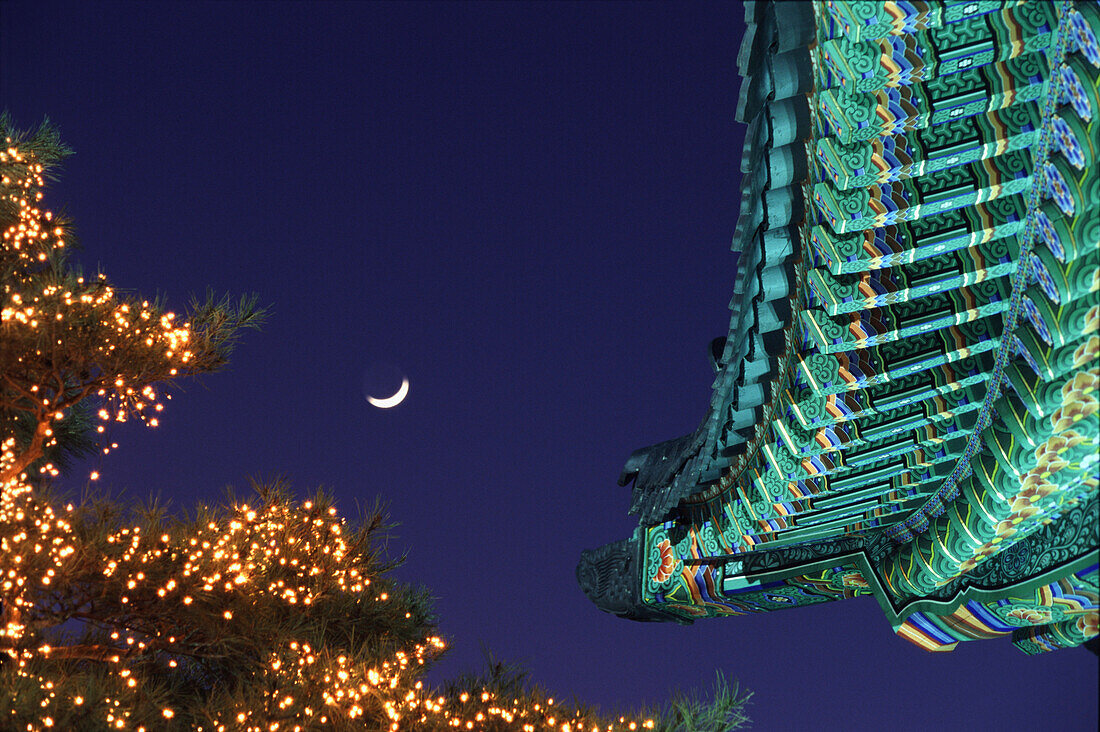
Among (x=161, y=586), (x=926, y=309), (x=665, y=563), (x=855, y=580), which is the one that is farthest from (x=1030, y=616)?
(x=161, y=586)

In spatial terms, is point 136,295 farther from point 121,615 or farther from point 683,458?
point 683,458

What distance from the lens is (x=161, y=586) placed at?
3.22 metres

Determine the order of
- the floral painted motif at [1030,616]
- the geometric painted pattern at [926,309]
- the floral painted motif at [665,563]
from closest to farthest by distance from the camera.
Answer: the geometric painted pattern at [926,309]
the floral painted motif at [1030,616]
the floral painted motif at [665,563]

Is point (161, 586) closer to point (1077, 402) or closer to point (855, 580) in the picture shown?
point (855, 580)

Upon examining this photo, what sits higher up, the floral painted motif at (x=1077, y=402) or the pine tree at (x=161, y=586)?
the pine tree at (x=161, y=586)

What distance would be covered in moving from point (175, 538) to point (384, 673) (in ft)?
2.64

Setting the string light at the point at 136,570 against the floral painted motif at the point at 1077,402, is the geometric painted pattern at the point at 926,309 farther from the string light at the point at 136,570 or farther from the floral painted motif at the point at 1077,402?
the string light at the point at 136,570

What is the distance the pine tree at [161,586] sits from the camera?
3.00m

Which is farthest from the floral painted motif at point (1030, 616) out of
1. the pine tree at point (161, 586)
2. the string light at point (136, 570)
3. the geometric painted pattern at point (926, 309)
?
the string light at point (136, 570)

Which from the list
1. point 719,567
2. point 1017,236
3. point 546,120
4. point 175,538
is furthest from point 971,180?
point 546,120

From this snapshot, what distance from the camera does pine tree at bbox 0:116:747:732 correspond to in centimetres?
300

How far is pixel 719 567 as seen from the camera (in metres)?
3.19

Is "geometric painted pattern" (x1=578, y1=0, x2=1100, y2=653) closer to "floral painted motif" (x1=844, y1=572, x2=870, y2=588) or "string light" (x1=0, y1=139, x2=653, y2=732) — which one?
"floral painted motif" (x1=844, y1=572, x2=870, y2=588)

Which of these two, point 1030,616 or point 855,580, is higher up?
point 855,580
